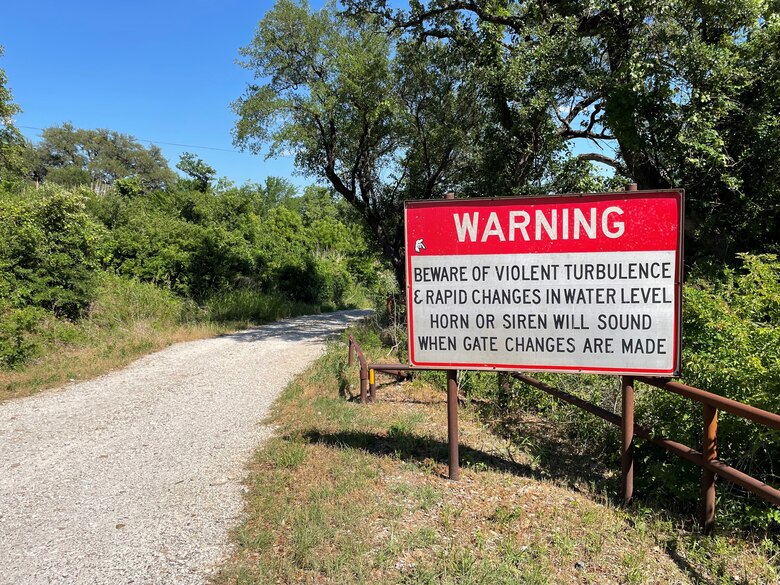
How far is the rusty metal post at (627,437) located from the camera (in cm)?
380

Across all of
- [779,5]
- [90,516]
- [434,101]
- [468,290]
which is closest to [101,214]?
[434,101]

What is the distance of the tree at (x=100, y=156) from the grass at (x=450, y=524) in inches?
2335

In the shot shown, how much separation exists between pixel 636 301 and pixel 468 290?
130 centimetres

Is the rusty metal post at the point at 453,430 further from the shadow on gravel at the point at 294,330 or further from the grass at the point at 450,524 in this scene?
the shadow on gravel at the point at 294,330

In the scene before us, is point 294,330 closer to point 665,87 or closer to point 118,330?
point 118,330

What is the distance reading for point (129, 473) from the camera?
4.61 metres

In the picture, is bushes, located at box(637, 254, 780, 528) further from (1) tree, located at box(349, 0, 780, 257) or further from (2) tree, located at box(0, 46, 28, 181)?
(2) tree, located at box(0, 46, 28, 181)

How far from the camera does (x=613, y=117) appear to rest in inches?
348

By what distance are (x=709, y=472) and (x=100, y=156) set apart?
7299 centimetres

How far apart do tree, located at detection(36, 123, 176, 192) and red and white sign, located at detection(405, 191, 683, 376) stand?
2342 inches

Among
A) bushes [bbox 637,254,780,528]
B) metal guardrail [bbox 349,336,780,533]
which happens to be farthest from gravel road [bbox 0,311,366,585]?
bushes [bbox 637,254,780,528]

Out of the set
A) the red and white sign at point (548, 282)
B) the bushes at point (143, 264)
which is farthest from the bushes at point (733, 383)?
the bushes at point (143, 264)

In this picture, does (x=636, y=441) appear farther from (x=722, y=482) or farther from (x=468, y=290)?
(x=468, y=290)

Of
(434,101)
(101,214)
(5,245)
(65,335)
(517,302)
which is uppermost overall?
(434,101)
